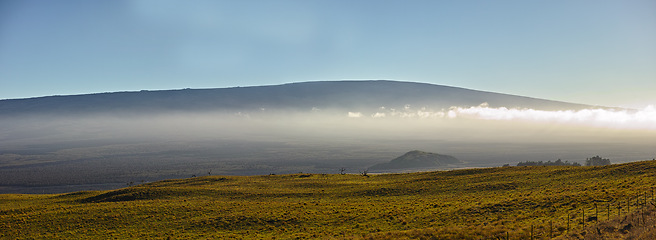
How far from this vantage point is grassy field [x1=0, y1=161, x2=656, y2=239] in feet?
101

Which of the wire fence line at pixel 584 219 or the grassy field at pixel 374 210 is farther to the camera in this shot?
the grassy field at pixel 374 210

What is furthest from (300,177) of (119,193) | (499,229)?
(499,229)

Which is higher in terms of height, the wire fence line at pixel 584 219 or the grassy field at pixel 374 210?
the wire fence line at pixel 584 219

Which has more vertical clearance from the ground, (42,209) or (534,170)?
(534,170)

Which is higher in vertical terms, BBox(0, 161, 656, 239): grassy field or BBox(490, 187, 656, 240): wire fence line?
BBox(490, 187, 656, 240): wire fence line

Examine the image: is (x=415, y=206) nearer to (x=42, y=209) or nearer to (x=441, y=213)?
(x=441, y=213)

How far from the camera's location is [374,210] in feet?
141

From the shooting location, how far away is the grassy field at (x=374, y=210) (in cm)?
3070

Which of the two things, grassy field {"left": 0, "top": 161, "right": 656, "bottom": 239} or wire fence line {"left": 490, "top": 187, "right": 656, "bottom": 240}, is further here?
grassy field {"left": 0, "top": 161, "right": 656, "bottom": 239}

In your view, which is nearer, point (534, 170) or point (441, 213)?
point (441, 213)

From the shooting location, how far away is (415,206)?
43625mm

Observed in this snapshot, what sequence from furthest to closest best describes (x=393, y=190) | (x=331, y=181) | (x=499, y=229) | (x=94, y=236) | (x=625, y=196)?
(x=331, y=181) < (x=393, y=190) < (x=94, y=236) < (x=625, y=196) < (x=499, y=229)

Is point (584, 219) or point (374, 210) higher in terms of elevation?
point (584, 219)

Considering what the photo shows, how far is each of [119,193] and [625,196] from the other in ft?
238
